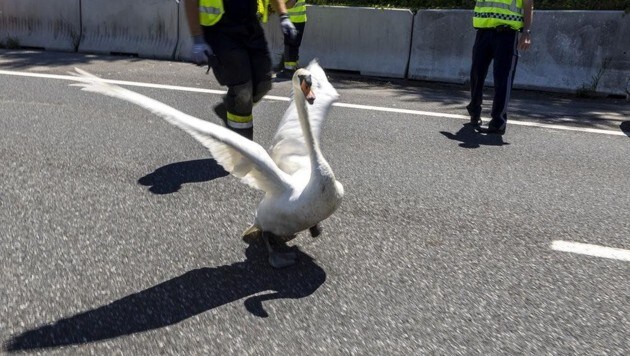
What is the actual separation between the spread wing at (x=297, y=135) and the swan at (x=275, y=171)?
3cm

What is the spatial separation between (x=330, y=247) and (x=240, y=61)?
1802mm

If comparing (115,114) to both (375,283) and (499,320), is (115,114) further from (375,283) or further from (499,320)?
(499,320)

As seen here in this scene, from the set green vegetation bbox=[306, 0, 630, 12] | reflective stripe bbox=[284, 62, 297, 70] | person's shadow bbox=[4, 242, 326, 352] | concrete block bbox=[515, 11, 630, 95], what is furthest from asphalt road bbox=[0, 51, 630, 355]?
green vegetation bbox=[306, 0, 630, 12]

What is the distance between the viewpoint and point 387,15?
10.5 m

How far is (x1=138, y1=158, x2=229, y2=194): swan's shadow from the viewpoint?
5.07 meters

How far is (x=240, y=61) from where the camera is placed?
5.25 meters

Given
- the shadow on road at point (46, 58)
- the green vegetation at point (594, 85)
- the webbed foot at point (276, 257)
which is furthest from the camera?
the shadow on road at point (46, 58)

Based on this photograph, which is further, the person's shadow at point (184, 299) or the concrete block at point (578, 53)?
the concrete block at point (578, 53)

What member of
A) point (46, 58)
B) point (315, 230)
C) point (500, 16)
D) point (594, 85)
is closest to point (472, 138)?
point (500, 16)

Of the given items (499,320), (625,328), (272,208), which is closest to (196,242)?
(272,208)

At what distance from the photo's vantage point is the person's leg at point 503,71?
23.6 feet

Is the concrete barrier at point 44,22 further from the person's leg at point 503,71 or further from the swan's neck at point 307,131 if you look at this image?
the swan's neck at point 307,131

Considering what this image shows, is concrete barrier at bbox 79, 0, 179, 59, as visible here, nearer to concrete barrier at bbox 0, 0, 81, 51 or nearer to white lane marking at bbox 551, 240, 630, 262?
concrete barrier at bbox 0, 0, 81, 51

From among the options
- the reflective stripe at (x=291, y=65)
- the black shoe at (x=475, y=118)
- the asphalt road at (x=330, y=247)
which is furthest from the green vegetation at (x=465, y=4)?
the asphalt road at (x=330, y=247)
